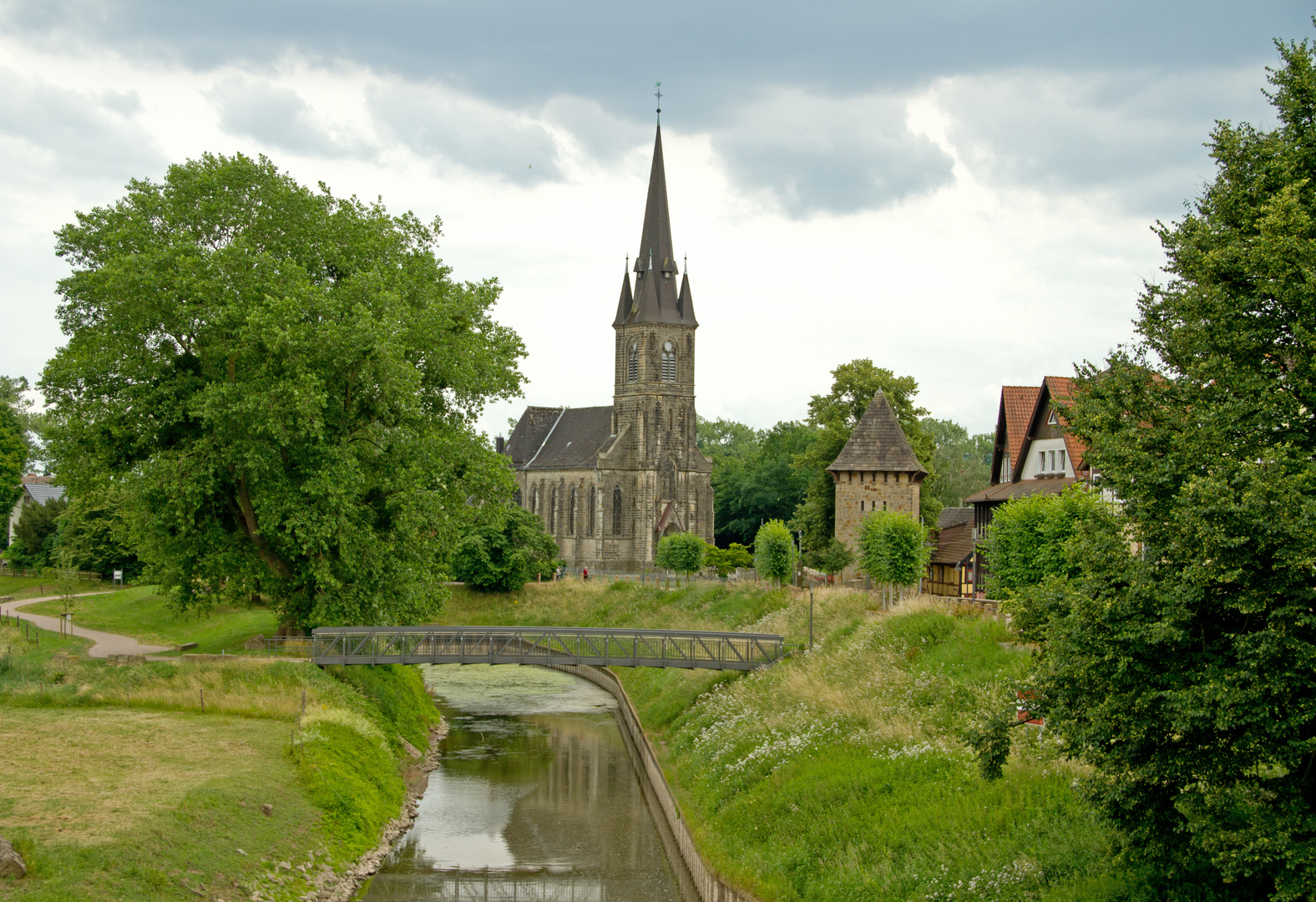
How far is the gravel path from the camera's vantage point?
34347 millimetres

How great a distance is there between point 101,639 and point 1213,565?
123 ft

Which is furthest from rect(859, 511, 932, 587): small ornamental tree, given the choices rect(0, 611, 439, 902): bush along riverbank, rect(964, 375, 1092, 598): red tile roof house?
rect(0, 611, 439, 902): bush along riverbank

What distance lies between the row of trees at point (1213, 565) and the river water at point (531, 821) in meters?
11.1

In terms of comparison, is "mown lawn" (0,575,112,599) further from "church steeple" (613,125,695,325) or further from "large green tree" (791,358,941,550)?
"church steeple" (613,125,695,325)

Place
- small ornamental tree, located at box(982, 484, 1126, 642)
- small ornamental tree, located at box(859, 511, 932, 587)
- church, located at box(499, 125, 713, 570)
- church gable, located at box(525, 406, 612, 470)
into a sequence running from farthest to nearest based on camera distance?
church gable, located at box(525, 406, 612, 470), church, located at box(499, 125, 713, 570), small ornamental tree, located at box(859, 511, 932, 587), small ornamental tree, located at box(982, 484, 1126, 642)

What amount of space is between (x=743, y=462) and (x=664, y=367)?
60.0 ft

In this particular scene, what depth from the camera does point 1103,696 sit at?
1270 centimetres

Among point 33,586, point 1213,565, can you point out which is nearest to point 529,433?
point 33,586

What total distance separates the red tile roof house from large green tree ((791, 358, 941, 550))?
9.69 metres

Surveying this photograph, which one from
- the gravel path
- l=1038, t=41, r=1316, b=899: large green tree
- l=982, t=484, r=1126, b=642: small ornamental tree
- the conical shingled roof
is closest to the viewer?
l=1038, t=41, r=1316, b=899: large green tree

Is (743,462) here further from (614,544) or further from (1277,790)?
(1277,790)

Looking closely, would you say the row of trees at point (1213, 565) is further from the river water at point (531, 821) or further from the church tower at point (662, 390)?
the church tower at point (662, 390)

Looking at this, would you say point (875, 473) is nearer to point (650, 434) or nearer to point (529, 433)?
point (650, 434)

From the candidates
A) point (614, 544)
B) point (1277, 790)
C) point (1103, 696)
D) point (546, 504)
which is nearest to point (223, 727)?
point (1103, 696)
